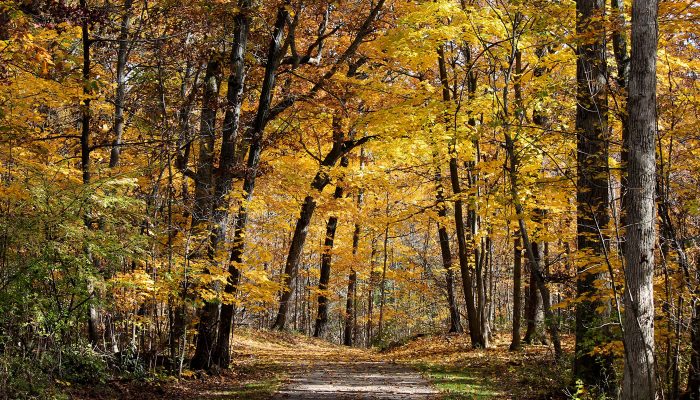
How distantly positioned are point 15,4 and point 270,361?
11.1 m

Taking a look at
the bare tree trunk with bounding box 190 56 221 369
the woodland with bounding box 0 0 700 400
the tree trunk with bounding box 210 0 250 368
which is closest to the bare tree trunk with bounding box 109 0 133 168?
the woodland with bounding box 0 0 700 400

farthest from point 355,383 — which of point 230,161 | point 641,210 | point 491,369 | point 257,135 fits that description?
point 641,210

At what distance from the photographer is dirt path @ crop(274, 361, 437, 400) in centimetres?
981

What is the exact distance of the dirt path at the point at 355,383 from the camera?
9812 mm

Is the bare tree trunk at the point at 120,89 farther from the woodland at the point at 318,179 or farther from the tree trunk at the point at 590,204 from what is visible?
the tree trunk at the point at 590,204

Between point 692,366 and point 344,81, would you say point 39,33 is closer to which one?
point 344,81

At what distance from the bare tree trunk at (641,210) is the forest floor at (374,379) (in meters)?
3.05

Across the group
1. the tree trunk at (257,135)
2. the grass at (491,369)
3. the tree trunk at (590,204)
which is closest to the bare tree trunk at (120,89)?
the tree trunk at (257,135)

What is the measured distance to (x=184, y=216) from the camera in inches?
512

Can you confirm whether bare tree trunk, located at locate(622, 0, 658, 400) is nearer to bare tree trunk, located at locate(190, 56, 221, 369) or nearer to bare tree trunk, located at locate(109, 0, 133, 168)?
bare tree trunk, located at locate(190, 56, 221, 369)

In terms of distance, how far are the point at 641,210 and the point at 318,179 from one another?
508 inches

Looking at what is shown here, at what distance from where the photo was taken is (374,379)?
12148 millimetres

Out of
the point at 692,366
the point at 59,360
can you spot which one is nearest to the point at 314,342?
the point at 59,360

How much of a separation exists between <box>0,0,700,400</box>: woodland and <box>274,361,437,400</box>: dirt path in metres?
0.52
